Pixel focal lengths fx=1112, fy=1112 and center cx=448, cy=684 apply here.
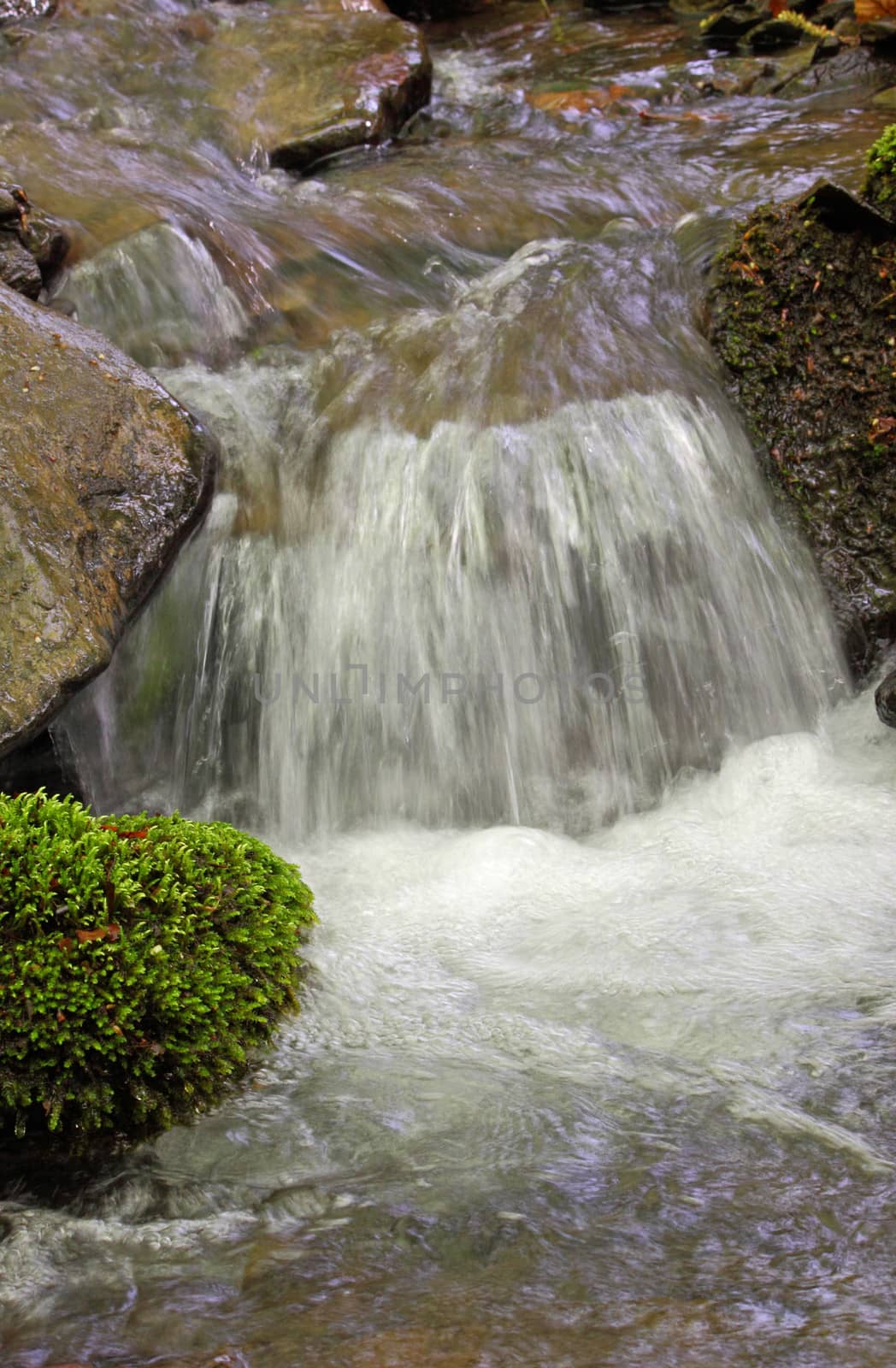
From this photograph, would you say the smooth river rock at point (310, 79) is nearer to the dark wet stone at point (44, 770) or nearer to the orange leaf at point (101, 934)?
the dark wet stone at point (44, 770)

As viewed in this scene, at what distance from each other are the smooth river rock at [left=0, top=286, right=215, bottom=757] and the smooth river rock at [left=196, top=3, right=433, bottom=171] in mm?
4553

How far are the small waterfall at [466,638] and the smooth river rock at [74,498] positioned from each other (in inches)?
12.4

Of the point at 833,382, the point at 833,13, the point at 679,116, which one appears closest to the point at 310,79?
the point at 679,116

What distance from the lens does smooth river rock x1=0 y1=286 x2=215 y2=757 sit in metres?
3.84

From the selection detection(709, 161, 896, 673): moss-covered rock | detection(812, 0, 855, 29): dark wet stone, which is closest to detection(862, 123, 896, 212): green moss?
detection(709, 161, 896, 673): moss-covered rock

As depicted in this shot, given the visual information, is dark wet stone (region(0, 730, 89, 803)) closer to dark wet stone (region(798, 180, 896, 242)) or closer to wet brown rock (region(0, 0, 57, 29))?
dark wet stone (region(798, 180, 896, 242))

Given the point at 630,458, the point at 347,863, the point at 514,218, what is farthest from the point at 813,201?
the point at 347,863

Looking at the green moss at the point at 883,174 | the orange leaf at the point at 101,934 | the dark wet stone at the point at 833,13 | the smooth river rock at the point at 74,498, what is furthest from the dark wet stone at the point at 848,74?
the orange leaf at the point at 101,934

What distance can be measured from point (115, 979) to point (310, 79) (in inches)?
340

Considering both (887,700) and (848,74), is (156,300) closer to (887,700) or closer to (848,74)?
(887,700)

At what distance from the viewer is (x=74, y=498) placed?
4250 mm

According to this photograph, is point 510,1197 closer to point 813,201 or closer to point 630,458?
point 630,458

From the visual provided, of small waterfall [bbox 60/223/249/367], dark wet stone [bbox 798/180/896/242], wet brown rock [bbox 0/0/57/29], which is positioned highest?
wet brown rock [bbox 0/0/57/29]

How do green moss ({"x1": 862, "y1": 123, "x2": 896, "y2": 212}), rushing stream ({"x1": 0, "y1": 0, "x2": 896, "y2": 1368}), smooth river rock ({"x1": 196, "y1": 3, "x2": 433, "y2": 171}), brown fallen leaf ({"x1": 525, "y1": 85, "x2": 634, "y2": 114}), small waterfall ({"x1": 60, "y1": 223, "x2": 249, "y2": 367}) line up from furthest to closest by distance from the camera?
brown fallen leaf ({"x1": 525, "y1": 85, "x2": 634, "y2": 114}) → smooth river rock ({"x1": 196, "y1": 3, "x2": 433, "y2": 171}) → small waterfall ({"x1": 60, "y1": 223, "x2": 249, "y2": 367}) → green moss ({"x1": 862, "y1": 123, "x2": 896, "y2": 212}) → rushing stream ({"x1": 0, "y1": 0, "x2": 896, "y2": 1368})
